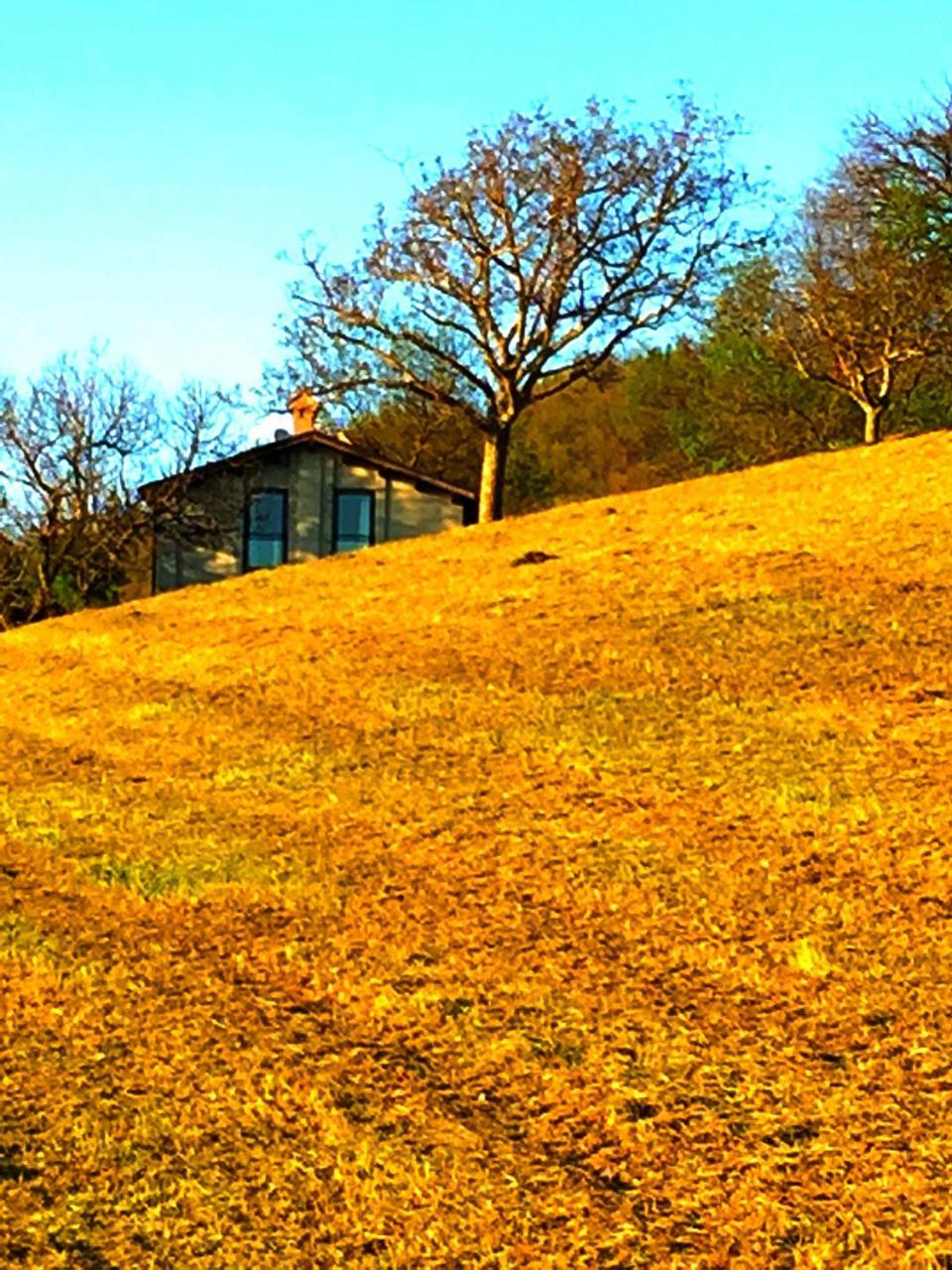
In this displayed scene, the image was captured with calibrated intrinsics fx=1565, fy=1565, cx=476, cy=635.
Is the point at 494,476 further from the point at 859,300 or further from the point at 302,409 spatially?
the point at 859,300

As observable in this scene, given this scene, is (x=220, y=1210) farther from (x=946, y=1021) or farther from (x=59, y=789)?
(x=59, y=789)

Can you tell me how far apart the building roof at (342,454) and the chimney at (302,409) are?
21.8 inches

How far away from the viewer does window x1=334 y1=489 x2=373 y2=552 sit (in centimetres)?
4162

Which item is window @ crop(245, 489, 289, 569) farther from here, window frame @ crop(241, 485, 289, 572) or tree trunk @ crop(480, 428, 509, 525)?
tree trunk @ crop(480, 428, 509, 525)

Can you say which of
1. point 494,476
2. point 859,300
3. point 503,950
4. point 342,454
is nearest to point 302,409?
point 342,454

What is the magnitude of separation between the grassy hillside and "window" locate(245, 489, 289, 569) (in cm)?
2425

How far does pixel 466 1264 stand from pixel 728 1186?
99 centimetres

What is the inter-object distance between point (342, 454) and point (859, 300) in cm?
1403

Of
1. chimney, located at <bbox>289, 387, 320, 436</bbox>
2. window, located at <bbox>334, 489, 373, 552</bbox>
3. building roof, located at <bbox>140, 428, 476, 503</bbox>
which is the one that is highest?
chimney, located at <bbox>289, 387, 320, 436</bbox>

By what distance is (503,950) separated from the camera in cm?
797

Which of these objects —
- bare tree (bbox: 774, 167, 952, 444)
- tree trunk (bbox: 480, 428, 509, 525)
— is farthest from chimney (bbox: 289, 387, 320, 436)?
bare tree (bbox: 774, 167, 952, 444)

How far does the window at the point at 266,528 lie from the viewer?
41.8 meters

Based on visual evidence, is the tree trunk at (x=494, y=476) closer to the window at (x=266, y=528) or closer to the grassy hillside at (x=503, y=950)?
the window at (x=266, y=528)

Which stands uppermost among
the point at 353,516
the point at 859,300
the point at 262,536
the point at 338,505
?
the point at 859,300
